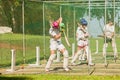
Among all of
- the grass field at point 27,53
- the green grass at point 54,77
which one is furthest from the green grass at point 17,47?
the green grass at point 54,77

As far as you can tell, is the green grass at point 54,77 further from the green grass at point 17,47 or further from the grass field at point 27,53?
the green grass at point 17,47

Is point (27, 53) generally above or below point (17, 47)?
below

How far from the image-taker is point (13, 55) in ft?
61.2

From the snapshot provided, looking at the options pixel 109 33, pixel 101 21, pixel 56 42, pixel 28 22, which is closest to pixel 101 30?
pixel 101 21

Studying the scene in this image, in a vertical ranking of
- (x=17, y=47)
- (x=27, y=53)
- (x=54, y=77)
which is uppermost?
(x=17, y=47)

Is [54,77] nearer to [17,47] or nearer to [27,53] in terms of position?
[17,47]

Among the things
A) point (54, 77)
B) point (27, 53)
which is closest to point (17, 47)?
point (27, 53)

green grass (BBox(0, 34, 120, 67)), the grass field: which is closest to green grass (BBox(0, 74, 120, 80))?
the grass field

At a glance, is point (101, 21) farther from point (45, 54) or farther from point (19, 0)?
point (19, 0)

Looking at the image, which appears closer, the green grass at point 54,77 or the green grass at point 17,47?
the green grass at point 54,77

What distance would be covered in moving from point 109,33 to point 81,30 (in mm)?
3064

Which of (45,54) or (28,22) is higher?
(28,22)

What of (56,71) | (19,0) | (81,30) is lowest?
(56,71)

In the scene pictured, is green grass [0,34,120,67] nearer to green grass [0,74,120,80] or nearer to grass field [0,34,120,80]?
grass field [0,34,120,80]
